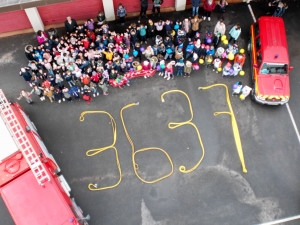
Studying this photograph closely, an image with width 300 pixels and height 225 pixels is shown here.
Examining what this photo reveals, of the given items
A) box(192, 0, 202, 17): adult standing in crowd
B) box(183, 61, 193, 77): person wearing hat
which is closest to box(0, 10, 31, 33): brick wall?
box(183, 61, 193, 77): person wearing hat

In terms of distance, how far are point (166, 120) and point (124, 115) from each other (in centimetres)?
189

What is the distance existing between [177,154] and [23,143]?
6.19 metres

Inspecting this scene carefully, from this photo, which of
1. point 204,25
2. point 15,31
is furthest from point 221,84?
point 15,31

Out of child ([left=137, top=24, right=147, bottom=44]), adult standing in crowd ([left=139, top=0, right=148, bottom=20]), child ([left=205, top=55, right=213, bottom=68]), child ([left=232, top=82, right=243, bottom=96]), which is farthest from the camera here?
adult standing in crowd ([left=139, top=0, right=148, bottom=20])

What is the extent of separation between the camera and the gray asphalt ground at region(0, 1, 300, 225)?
12.4 metres

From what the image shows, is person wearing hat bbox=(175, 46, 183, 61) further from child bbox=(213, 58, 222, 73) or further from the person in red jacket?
the person in red jacket

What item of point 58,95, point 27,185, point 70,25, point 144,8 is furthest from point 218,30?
point 27,185

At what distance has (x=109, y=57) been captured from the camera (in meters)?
14.2

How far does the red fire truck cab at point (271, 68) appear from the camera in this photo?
44.9 feet

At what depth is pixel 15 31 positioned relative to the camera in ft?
51.8

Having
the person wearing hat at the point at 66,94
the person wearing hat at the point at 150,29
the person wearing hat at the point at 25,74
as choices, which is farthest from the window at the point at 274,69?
the person wearing hat at the point at 25,74

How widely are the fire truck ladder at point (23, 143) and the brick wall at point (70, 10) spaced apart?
589cm

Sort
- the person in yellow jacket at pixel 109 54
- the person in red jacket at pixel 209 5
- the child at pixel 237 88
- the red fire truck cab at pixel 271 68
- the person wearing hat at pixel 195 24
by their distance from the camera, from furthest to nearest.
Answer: the person in red jacket at pixel 209 5 < the person wearing hat at pixel 195 24 < the person in yellow jacket at pixel 109 54 < the child at pixel 237 88 < the red fire truck cab at pixel 271 68

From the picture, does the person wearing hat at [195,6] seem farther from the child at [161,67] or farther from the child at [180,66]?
the child at [161,67]
